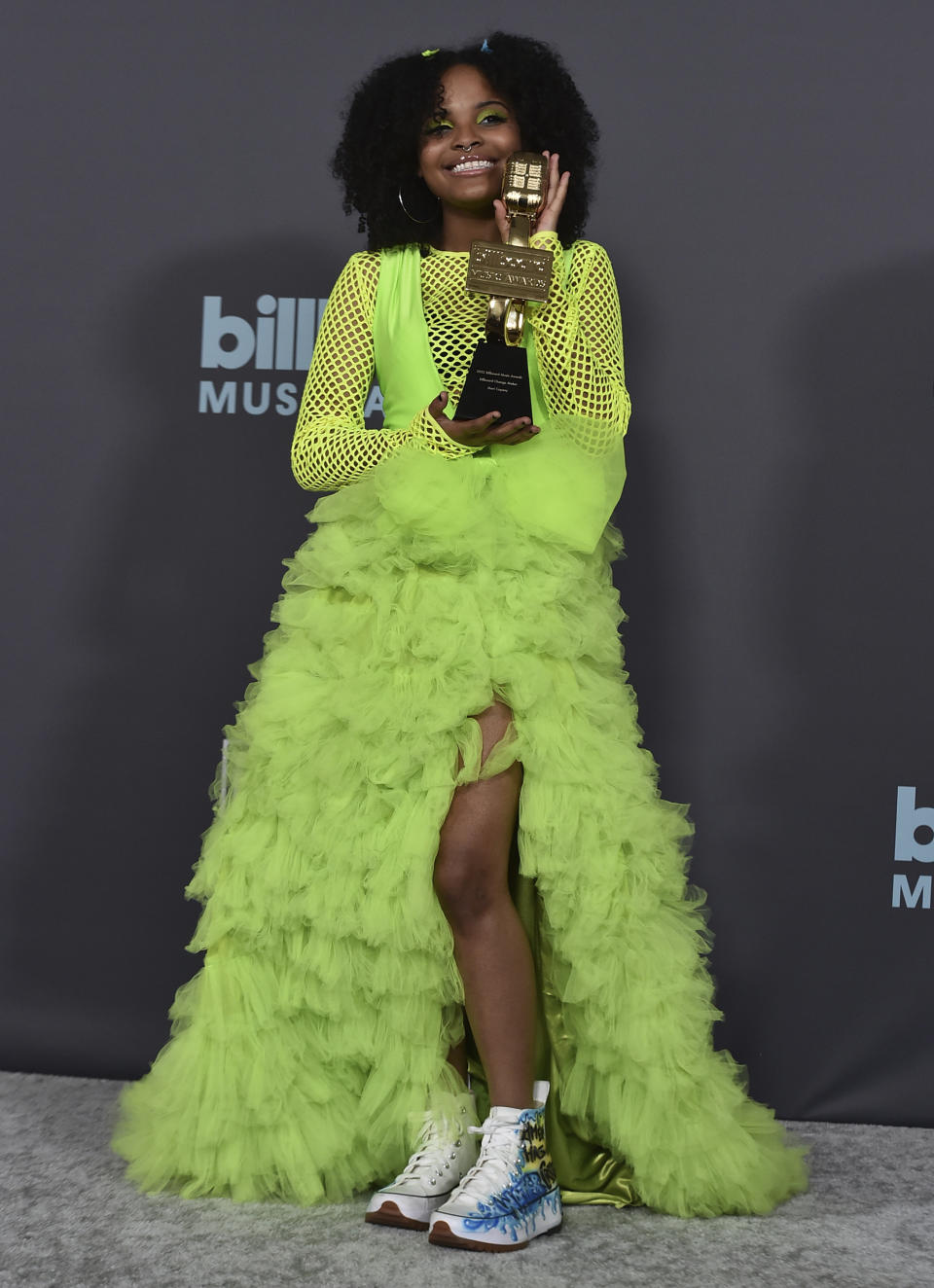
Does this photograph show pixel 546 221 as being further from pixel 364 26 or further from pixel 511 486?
pixel 364 26

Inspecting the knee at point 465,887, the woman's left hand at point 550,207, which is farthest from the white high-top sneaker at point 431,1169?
the woman's left hand at point 550,207

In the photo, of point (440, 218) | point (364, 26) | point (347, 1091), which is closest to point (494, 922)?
point (347, 1091)

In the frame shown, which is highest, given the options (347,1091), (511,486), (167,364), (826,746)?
(167,364)

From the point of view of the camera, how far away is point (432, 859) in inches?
72.5

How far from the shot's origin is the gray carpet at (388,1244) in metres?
1.66

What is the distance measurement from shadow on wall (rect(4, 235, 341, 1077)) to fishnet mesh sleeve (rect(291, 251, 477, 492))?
585 mm

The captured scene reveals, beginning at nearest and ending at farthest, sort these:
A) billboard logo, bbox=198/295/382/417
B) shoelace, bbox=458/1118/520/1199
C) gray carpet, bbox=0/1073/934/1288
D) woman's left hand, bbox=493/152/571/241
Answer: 1. gray carpet, bbox=0/1073/934/1288
2. shoelace, bbox=458/1118/520/1199
3. woman's left hand, bbox=493/152/571/241
4. billboard logo, bbox=198/295/382/417

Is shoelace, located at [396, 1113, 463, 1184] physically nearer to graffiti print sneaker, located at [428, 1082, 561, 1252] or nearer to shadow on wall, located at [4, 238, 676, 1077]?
graffiti print sneaker, located at [428, 1082, 561, 1252]

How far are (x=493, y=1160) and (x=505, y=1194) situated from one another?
0.04 m

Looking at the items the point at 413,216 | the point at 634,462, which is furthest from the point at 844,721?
the point at 413,216

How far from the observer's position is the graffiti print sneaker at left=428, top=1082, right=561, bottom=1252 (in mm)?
1732

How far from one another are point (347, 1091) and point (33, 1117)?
2.29 feet

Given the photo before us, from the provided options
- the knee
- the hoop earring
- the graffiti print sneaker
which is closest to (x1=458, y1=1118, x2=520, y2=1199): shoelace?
the graffiti print sneaker

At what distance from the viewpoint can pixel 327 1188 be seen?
6.33 ft
